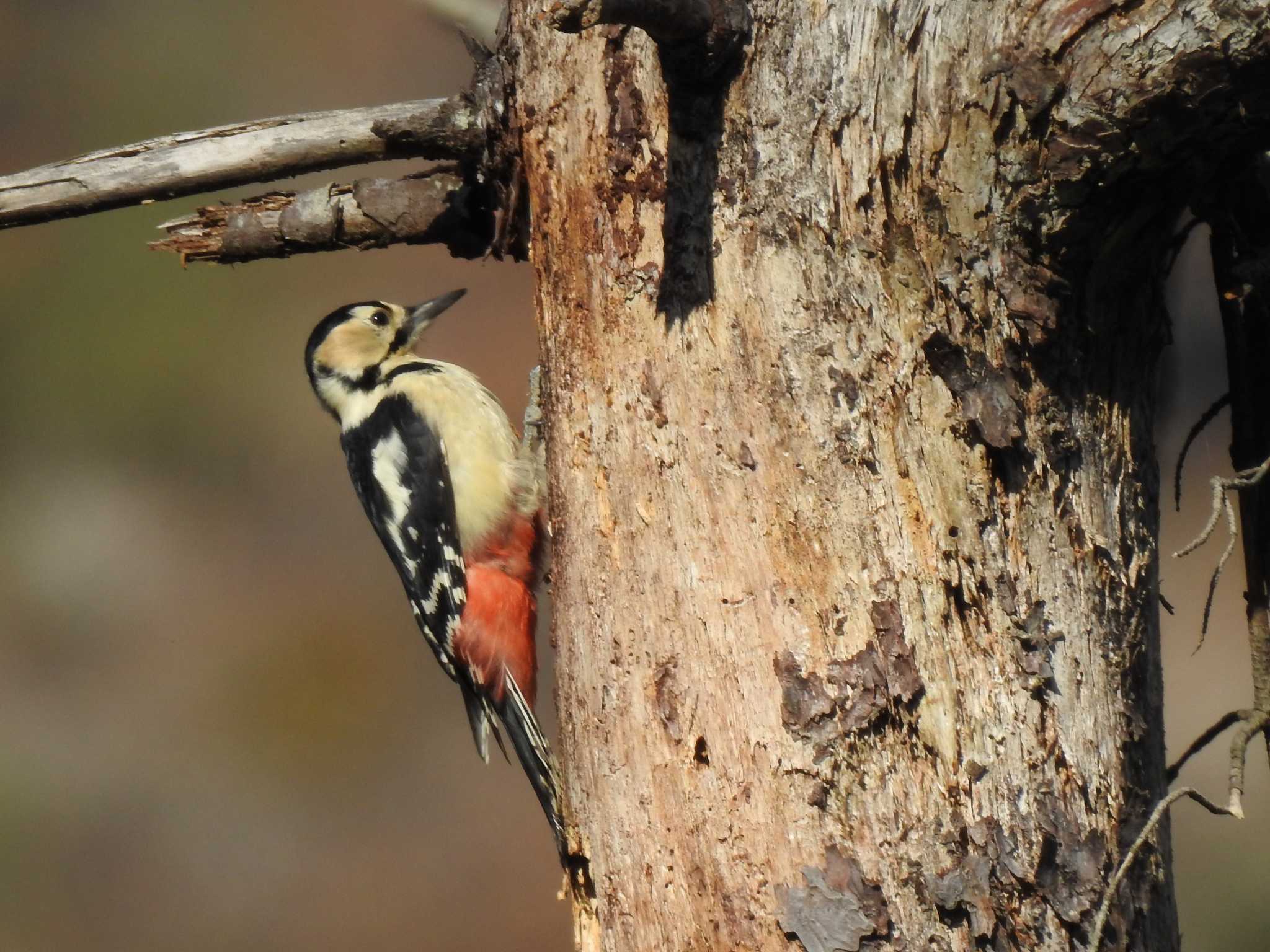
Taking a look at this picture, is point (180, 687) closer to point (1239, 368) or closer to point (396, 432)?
point (396, 432)

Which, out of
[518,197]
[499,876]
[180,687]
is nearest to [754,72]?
[518,197]

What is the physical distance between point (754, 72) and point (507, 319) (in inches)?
273

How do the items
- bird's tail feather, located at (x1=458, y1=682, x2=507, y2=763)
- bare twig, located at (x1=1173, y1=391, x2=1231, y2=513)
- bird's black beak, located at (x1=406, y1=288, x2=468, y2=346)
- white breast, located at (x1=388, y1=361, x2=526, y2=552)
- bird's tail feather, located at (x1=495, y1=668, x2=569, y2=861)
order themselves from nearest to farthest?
bare twig, located at (x1=1173, y1=391, x2=1231, y2=513), bird's tail feather, located at (x1=495, y1=668, x2=569, y2=861), white breast, located at (x1=388, y1=361, x2=526, y2=552), bird's tail feather, located at (x1=458, y1=682, x2=507, y2=763), bird's black beak, located at (x1=406, y1=288, x2=468, y2=346)

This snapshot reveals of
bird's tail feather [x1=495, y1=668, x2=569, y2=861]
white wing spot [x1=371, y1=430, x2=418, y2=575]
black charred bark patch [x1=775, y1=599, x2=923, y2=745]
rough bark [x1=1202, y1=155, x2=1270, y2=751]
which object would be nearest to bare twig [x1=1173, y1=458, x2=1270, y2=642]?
rough bark [x1=1202, y1=155, x2=1270, y2=751]

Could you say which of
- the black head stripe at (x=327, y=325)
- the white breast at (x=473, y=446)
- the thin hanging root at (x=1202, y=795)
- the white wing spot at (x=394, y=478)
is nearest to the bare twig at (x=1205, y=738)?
the thin hanging root at (x=1202, y=795)

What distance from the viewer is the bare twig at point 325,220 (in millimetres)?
2689

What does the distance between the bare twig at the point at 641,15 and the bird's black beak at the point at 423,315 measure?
248cm

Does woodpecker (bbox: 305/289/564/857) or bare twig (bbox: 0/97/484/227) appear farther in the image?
woodpecker (bbox: 305/289/564/857)

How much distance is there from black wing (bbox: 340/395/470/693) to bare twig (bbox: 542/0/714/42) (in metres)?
2.28

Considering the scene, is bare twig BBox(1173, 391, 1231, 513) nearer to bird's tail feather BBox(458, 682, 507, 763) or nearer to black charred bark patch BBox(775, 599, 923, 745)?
black charred bark patch BBox(775, 599, 923, 745)

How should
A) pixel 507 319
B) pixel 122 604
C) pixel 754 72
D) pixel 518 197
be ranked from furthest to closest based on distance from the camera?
pixel 122 604 → pixel 507 319 → pixel 518 197 → pixel 754 72

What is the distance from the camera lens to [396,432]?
3924 mm

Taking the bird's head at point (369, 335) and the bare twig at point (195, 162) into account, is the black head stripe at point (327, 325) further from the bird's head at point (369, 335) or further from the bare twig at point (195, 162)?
Result: the bare twig at point (195, 162)

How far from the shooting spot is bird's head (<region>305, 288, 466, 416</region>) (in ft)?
13.7
